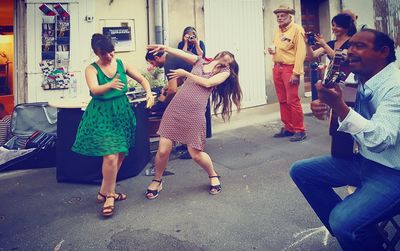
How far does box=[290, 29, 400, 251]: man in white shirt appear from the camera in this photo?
7.39ft

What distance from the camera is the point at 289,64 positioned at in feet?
21.1

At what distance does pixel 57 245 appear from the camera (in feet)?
11.2

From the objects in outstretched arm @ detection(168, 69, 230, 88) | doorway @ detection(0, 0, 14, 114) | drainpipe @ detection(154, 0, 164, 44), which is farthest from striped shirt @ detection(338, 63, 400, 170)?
doorway @ detection(0, 0, 14, 114)

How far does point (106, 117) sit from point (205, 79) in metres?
1.09

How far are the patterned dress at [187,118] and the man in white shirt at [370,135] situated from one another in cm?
191

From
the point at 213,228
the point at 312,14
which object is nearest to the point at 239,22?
the point at 312,14

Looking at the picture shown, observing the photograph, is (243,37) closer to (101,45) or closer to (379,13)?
(379,13)

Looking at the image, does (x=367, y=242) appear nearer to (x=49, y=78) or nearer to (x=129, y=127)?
(x=129, y=127)

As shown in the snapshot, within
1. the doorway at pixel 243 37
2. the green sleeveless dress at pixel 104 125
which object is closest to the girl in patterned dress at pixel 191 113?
the green sleeveless dress at pixel 104 125

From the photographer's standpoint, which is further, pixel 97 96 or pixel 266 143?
pixel 266 143

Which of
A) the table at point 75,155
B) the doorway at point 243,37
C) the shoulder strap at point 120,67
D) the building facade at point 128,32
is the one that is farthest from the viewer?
the doorway at point 243,37

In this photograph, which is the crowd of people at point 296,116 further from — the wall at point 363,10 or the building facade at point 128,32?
the wall at point 363,10

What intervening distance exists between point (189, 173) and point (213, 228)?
1684 millimetres

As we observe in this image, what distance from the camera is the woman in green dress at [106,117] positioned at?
4052mm
